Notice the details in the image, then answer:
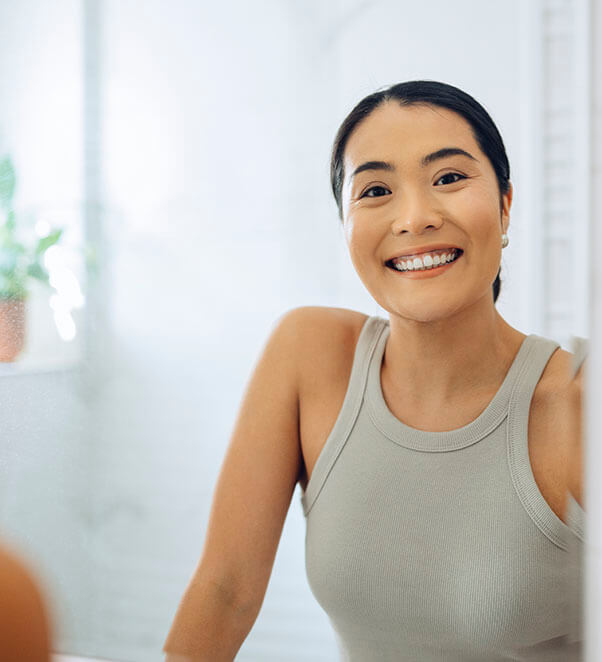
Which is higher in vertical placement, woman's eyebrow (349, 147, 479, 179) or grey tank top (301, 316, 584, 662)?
woman's eyebrow (349, 147, 479, 179)

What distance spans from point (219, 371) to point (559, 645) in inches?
12.1

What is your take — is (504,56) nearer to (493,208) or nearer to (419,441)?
(493,208)

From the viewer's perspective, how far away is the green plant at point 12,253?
38 cm

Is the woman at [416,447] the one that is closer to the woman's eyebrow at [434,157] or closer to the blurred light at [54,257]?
the woman's eyebrow at [434,157]

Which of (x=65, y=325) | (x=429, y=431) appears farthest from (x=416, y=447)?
(x=65, y=325)

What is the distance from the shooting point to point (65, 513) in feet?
1.32

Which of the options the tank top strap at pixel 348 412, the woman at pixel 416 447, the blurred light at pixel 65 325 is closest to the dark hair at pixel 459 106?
the woman at pixel 416 447

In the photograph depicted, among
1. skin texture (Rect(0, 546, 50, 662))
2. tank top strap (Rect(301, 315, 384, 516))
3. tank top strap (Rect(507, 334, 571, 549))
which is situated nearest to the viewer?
skin texture (Rect(0, 546, 50, 662))

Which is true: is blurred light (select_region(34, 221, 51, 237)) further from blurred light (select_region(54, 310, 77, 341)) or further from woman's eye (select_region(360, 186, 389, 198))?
woman's eye (select_region(360, 186, 389, 198))

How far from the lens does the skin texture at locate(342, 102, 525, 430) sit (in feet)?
1.15

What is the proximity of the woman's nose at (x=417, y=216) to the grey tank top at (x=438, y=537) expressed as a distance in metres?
0.08

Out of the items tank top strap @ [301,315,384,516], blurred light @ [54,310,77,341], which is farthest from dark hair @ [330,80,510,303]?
blurred light @ [54,310,77,341]

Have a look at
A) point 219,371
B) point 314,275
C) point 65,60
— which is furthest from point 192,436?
point 65,60

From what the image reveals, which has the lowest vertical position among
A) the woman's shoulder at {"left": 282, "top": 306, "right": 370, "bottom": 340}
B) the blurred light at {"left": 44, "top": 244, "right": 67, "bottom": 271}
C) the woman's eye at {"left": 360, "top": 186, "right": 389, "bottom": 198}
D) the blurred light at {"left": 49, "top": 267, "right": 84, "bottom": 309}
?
the woman's shoulder at {"left": 282, "top": 306, "right": 370, "bottom": 340}
